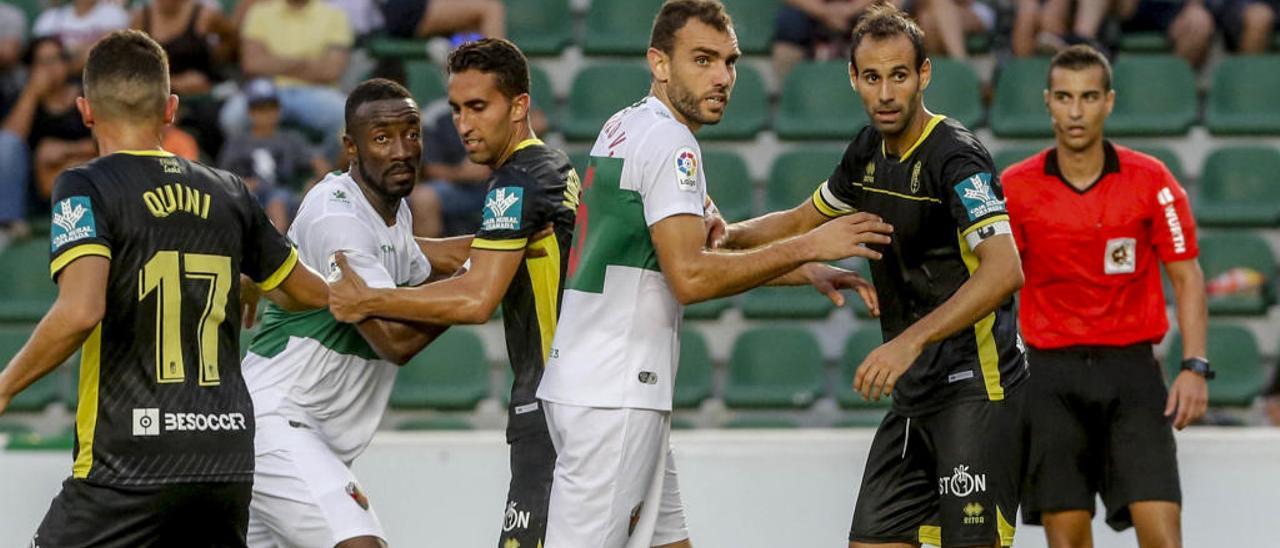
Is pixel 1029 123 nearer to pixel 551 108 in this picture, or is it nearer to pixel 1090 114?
pixel 551 108

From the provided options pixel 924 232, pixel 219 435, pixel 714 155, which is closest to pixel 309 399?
pixel 219 435

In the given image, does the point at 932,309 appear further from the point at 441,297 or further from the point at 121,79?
the point at 121,79

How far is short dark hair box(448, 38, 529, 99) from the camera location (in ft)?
19.3

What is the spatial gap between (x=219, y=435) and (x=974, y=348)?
259 centimetres


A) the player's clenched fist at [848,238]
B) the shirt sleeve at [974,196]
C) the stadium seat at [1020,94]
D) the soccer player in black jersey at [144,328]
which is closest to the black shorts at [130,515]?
the soccer player in black jersey at [144,328]

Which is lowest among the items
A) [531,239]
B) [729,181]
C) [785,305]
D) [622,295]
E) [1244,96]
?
[622,295]

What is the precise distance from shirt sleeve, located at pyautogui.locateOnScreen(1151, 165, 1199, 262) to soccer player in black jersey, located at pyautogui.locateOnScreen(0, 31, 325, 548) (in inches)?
153

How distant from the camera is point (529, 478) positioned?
5859mm

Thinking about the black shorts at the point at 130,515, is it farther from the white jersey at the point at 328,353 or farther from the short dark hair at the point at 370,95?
the short dark hair at the point at 370,95

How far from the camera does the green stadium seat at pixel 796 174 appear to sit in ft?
38.2

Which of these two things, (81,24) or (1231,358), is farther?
(81,24)

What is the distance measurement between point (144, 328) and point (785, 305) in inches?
260

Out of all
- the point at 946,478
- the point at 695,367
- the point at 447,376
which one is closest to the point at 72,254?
the point at 946,478

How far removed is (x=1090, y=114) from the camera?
7242mm
